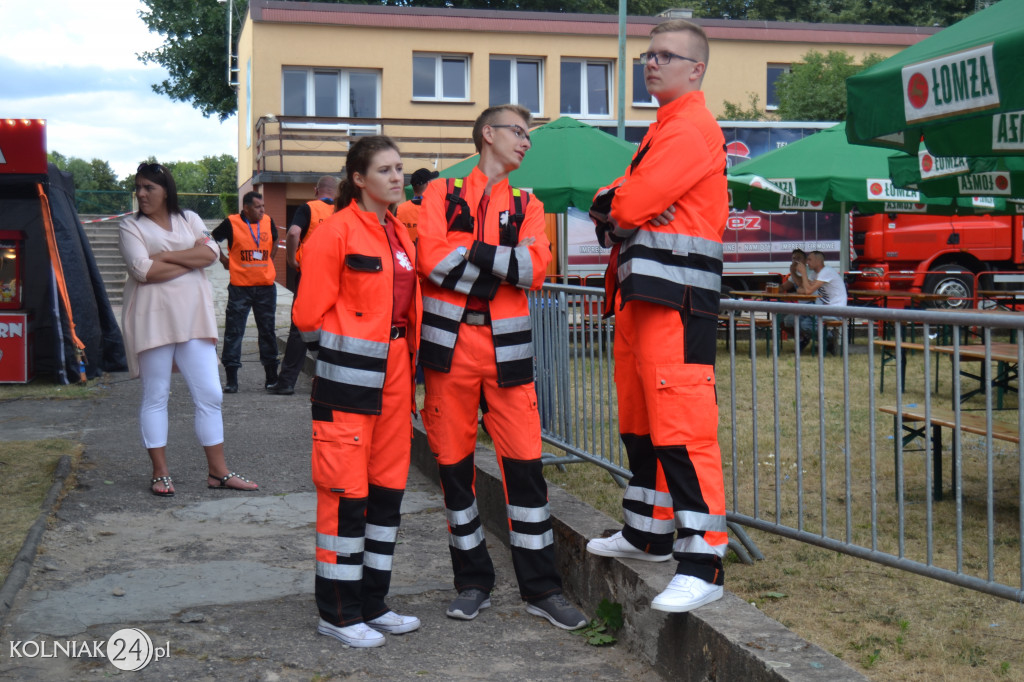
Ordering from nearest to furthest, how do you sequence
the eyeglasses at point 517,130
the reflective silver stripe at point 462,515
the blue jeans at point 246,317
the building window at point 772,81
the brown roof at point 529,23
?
the eyeglasses at point 517,130 < the reflective silver stripe at point 462,515 < the blue jeans at point 246,317 < the brown roof at point 529,23 < the building window at point 772,81

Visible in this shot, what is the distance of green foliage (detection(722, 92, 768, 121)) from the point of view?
2591 cm

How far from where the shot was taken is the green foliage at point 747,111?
25906 mm

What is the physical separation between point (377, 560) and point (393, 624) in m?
0.25

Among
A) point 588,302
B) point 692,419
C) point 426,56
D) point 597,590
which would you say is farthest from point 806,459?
point 426,56

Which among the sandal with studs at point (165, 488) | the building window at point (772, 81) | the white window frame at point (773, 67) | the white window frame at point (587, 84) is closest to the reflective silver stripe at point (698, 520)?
the sandal with studs at point (165, 488)

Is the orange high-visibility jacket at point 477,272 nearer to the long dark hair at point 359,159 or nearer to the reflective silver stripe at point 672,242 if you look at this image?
the long dark hair at point 359,159

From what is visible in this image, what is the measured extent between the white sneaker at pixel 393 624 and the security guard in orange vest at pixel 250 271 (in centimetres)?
634

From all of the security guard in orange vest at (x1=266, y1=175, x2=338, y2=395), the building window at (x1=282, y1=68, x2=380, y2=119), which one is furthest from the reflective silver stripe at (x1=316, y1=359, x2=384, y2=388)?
the building window at (x1=282, y1=68, x2=380, y2=119)

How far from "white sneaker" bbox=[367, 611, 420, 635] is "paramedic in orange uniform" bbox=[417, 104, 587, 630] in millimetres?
205

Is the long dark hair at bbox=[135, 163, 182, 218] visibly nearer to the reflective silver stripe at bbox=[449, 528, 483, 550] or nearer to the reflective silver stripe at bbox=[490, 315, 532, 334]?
the reflective silver stripe at bbox=[490, 315, 532, 334]

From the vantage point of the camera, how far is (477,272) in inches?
157

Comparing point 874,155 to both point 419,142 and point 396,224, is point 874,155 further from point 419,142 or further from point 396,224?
point 419,142

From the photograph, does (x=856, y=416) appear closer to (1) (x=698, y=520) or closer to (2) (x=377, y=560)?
(1) (x=698, y=520)

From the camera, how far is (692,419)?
3.57 meters
